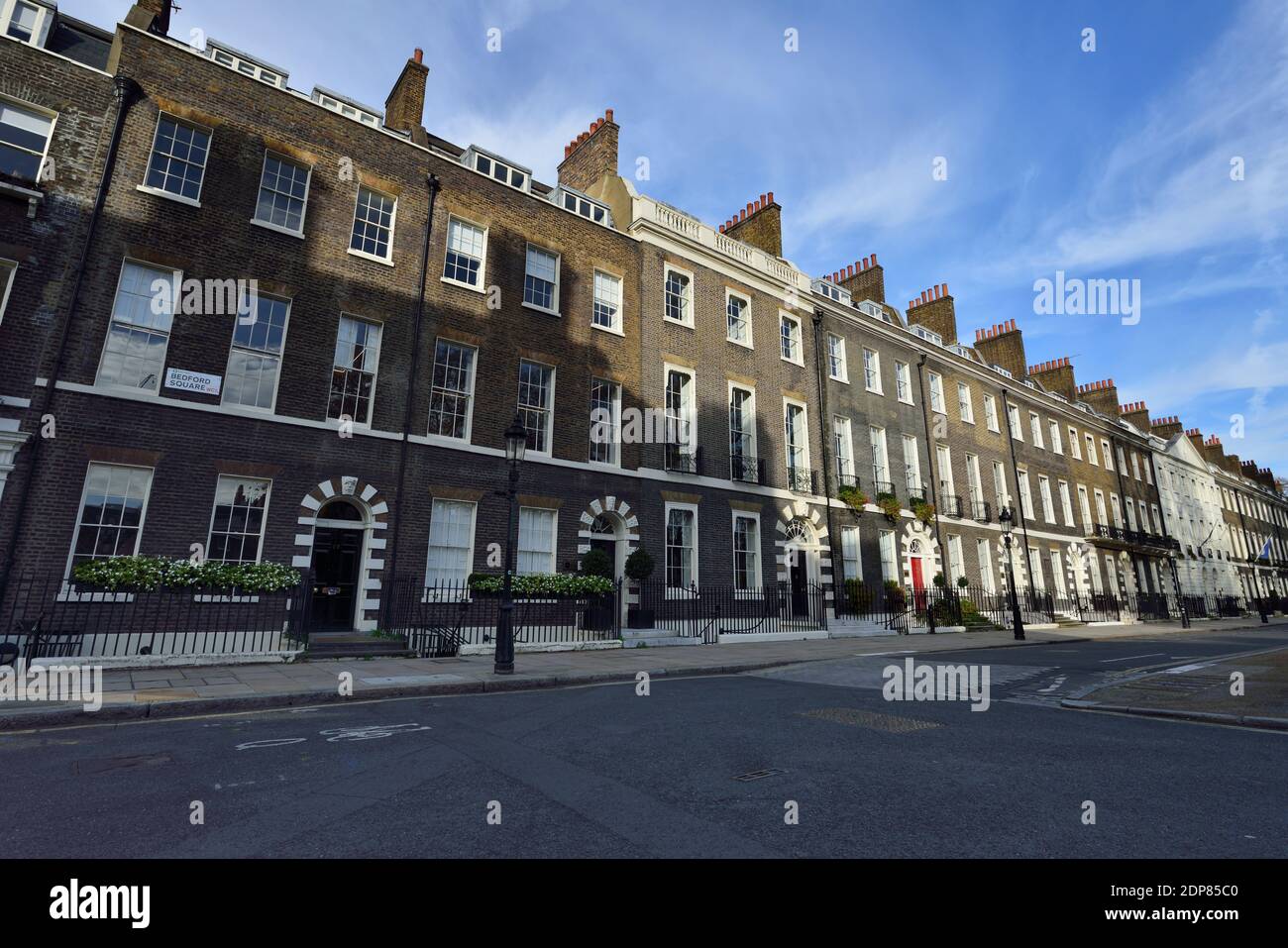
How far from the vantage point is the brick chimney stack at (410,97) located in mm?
17703

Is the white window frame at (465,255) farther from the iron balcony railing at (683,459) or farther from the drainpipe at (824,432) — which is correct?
the drainpipe at (824,432)

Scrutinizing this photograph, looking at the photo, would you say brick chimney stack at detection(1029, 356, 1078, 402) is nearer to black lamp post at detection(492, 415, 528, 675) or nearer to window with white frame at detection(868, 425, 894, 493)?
window with white frame at detection(868, 425, 894, 493)

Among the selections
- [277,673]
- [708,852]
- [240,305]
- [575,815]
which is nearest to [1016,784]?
[708,852]

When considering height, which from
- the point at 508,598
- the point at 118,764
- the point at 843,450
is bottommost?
the point at 118,764

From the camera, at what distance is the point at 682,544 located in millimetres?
20062

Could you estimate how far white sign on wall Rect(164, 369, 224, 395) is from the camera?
12800 millimetres

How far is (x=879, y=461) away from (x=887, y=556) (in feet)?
13.7

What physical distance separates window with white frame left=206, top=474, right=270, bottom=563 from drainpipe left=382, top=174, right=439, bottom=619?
270 centimetres

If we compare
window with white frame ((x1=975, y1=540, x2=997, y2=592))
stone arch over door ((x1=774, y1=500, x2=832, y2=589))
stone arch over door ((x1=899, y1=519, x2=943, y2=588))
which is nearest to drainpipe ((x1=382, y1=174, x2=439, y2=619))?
stone arch over door ((x1=774, y1=500, x2=832, y2=589))

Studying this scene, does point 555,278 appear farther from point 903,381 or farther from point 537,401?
point 903,381

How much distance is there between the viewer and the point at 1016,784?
4785 millimetres

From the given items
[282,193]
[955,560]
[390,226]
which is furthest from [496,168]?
[955,560]
